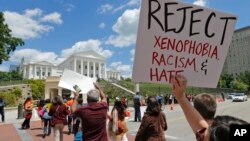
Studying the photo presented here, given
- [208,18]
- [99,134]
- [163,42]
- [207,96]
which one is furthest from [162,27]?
[99,134]

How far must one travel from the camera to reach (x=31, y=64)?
149 meters

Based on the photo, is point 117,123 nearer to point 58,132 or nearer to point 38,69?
point 58,132

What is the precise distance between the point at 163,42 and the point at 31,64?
5891 inches

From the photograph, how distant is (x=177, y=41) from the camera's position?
366 cm

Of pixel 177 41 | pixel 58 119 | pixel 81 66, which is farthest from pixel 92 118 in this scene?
pixel 81 66

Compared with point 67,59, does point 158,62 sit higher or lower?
lower

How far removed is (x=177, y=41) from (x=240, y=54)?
148 meters

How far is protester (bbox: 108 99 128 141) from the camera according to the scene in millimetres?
7789

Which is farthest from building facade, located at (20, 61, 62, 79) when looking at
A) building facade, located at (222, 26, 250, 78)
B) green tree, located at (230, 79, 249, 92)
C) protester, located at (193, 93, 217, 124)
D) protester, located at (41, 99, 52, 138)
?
protester, located at (193, 93, 217, 124)

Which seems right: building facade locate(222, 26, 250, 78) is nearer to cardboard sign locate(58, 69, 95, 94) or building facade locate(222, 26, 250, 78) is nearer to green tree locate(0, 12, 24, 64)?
green tree locate(0, 12, 24, 64)

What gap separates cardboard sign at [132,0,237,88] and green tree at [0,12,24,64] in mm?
42187

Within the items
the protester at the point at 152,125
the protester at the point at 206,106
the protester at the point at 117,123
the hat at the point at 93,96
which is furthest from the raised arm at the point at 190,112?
A: the protester at the point at 117,123

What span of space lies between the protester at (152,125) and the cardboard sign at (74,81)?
6.86 feet

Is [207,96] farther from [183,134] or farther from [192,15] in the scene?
[183,134]
